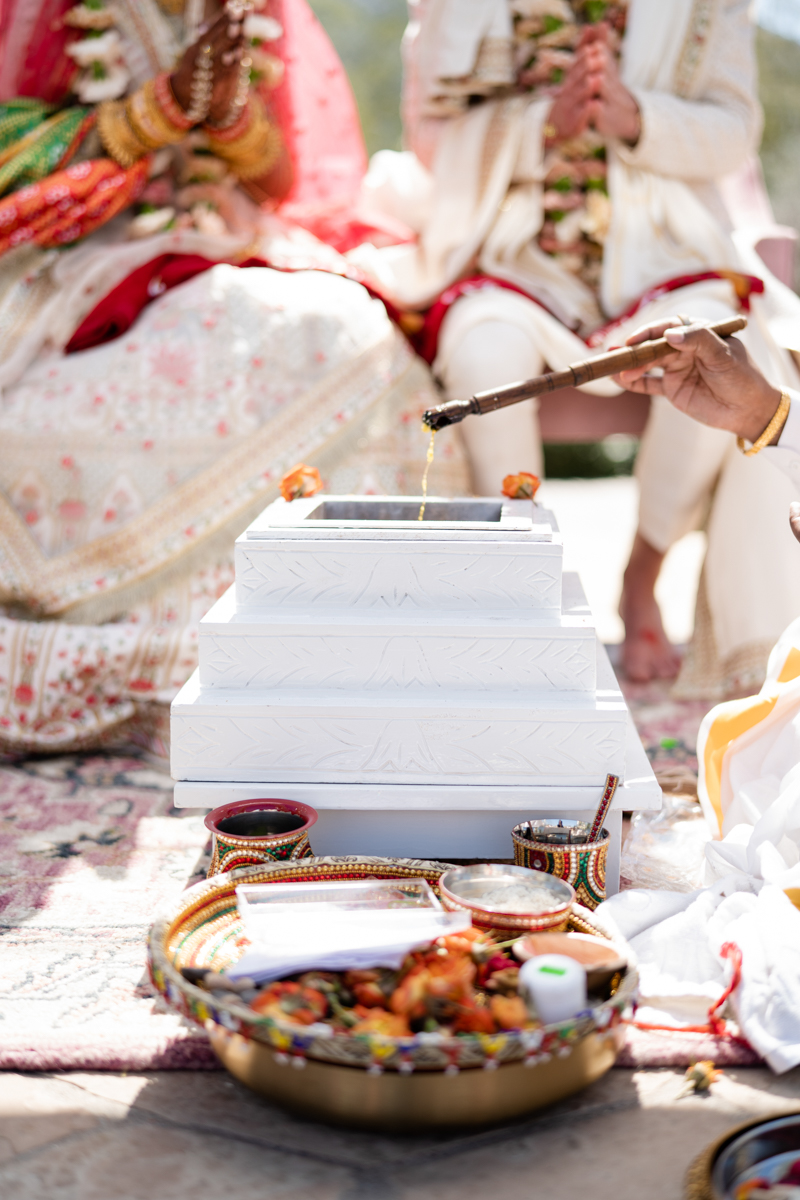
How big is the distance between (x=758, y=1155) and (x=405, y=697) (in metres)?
0.81

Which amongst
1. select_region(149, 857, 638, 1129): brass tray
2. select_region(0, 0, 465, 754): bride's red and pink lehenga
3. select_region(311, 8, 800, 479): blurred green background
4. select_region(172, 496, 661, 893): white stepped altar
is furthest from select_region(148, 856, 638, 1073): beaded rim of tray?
select_region(311, 8, 800, 479): blurred green background

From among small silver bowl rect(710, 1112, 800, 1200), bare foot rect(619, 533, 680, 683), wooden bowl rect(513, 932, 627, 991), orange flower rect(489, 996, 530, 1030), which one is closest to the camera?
small silver bowl rect(710, 1112, 800, 1200)

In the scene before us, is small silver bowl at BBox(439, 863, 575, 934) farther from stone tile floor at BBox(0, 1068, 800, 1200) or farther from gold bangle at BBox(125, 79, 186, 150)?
gold bangle at BBox(125, 79, 186, 150)

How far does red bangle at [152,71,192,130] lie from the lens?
282 cm

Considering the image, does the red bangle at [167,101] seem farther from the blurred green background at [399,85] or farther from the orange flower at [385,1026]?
the blurred green background at [399,85]

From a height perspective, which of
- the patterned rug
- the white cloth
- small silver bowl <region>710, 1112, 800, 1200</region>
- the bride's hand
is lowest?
the patterned rug

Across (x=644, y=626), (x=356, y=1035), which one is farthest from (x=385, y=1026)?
(x=644, y=626)

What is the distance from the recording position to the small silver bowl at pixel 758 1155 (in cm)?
108

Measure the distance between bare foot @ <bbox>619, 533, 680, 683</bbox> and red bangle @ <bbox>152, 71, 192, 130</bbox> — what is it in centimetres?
169

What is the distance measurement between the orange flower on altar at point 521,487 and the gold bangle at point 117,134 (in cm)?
148

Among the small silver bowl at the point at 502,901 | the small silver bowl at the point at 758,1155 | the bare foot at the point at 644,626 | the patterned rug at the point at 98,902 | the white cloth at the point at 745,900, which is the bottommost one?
the bare foot at the point at 644,626

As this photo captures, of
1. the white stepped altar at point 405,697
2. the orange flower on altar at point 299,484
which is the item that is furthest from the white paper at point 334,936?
the orange flower on altar at point 299,484

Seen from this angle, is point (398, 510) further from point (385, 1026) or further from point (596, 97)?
point (596, 97)

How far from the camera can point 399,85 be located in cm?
1197
